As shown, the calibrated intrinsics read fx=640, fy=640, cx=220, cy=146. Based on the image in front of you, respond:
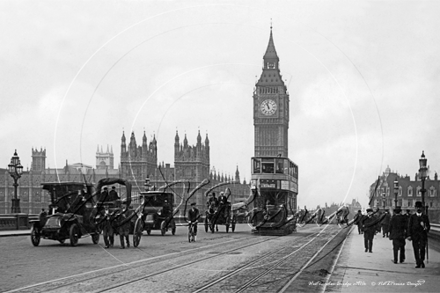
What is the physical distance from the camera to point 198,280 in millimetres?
13000

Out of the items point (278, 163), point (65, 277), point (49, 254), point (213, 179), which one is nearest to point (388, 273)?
point (65, 277)

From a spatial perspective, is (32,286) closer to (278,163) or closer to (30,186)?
(278,163)

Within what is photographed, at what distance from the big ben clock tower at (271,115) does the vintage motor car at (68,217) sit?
115 m

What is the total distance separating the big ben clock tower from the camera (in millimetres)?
142625

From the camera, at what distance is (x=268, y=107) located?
478ft

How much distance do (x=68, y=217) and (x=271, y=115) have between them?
12171 cm

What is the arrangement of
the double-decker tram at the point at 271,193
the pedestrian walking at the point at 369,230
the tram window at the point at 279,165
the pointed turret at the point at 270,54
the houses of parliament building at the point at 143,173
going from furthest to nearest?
the pointed turret at the point at 270,54 → the houses of parliament building at the point at 143,173 → the tram window at the point at 279,165 → the double-decker tram at the point at 271,193 → the pedestrian walking at the point at 369,230

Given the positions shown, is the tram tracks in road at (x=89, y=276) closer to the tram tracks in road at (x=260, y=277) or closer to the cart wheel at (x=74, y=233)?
the tram tracks in road at (x=260, y=277)

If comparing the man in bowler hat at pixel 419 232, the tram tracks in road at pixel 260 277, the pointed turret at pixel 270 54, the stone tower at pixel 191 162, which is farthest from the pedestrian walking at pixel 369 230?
the pointed turret at pixel 270 54

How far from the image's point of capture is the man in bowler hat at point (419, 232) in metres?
16.6

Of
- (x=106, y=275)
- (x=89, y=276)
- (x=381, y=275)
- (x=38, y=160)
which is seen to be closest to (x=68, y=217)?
(x=106, y=275)

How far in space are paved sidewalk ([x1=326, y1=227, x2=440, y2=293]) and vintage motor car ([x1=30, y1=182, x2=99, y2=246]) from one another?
32.3 ft

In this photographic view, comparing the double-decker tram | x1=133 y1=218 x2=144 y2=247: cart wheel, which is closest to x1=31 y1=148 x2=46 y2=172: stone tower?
the double-decker tram

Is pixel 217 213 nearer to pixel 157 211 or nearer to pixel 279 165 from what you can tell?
pixel 279 165
